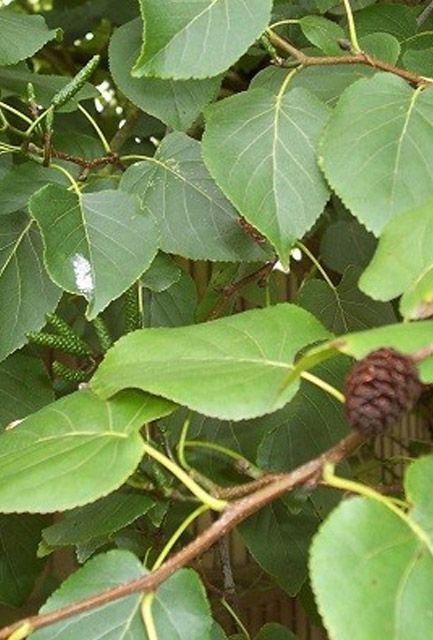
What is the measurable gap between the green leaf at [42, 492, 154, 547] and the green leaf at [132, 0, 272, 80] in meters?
0.28

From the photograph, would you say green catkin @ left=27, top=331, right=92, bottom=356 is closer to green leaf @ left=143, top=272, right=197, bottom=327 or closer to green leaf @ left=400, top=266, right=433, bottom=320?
green leaf @ left=143, top=272, right=197, bottom=327

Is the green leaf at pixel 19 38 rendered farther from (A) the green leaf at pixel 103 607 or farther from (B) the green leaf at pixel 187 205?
(A) the green leaf at pixel 103 607

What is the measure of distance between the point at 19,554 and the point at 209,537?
0.61 meters

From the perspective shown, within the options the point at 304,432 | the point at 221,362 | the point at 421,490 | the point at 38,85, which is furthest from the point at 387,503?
the point at 38,85

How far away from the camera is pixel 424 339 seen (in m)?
0.46

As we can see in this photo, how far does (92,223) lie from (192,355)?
23cm

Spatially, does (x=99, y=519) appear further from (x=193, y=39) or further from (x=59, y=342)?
(x=193, y=39)

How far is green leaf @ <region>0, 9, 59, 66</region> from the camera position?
0.92 meters

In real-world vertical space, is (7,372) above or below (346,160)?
below

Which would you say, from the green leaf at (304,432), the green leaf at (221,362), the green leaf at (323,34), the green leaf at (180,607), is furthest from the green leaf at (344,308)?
the green leaf at (180,607)

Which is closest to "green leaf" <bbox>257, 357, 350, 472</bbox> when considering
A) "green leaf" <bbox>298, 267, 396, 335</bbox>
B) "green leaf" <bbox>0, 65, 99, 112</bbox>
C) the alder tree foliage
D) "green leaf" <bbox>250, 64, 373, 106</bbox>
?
the alder tree foliage

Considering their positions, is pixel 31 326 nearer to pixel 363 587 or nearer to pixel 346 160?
pixel 346 160

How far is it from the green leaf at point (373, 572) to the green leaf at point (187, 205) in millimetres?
370

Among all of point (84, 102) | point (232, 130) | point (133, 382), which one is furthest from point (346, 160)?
point (84, 102)
